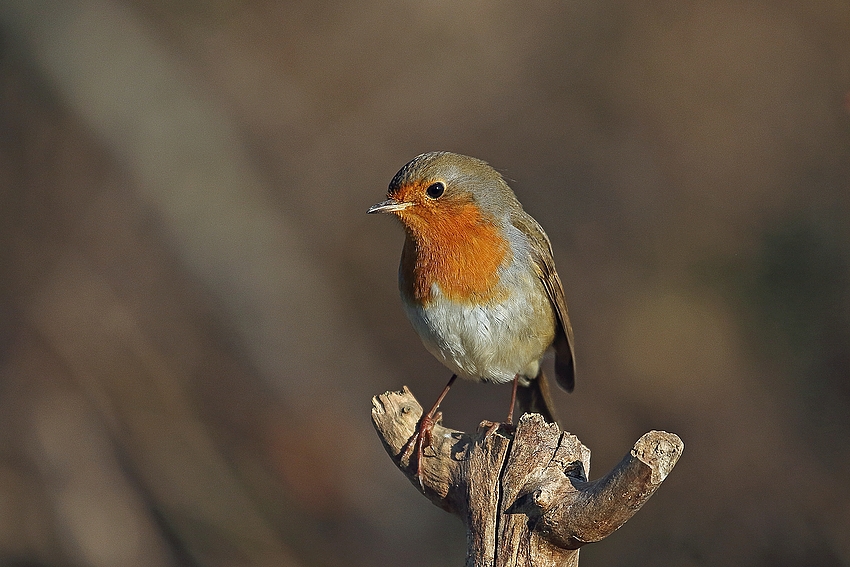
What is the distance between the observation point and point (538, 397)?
16.0 feet

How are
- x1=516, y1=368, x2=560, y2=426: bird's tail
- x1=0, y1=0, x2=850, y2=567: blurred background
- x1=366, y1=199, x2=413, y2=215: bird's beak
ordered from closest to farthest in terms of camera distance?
x1=366, y1=199, x2=413, y2=215: bird's beak, x1=516, y1=368, x2=560, y2=426: bird's tail, x1=0, y1=0, x2=850, y2=567: blurred background

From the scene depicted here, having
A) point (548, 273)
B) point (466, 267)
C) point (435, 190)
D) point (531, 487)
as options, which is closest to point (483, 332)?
point (466, 267)

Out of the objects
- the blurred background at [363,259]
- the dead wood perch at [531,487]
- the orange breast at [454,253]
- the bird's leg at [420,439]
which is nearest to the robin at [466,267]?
the orange breast at [454,253]

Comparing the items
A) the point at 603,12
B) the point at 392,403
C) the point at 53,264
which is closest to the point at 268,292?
the point at 53,264

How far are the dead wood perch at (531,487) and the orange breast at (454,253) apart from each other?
2.28 ft

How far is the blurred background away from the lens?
6.89 meters

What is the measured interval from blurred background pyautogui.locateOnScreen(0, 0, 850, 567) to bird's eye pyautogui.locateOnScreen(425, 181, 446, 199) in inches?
113

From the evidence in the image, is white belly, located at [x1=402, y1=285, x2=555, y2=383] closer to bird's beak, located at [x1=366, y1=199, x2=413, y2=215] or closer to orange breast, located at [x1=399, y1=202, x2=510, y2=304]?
orange breast, located at [x1=399, y1=202, x2=510, y2=304]

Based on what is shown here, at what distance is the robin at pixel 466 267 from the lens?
4.03m

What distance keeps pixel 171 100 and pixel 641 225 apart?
458 cm

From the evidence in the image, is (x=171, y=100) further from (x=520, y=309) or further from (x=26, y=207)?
(x=520, y=309)

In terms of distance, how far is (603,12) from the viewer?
9492 millimetres

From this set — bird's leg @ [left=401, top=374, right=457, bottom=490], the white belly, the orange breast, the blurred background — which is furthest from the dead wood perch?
the blurred background

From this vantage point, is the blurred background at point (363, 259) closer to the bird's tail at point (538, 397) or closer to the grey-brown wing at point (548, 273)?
the bird's tail at point (538, 397)
